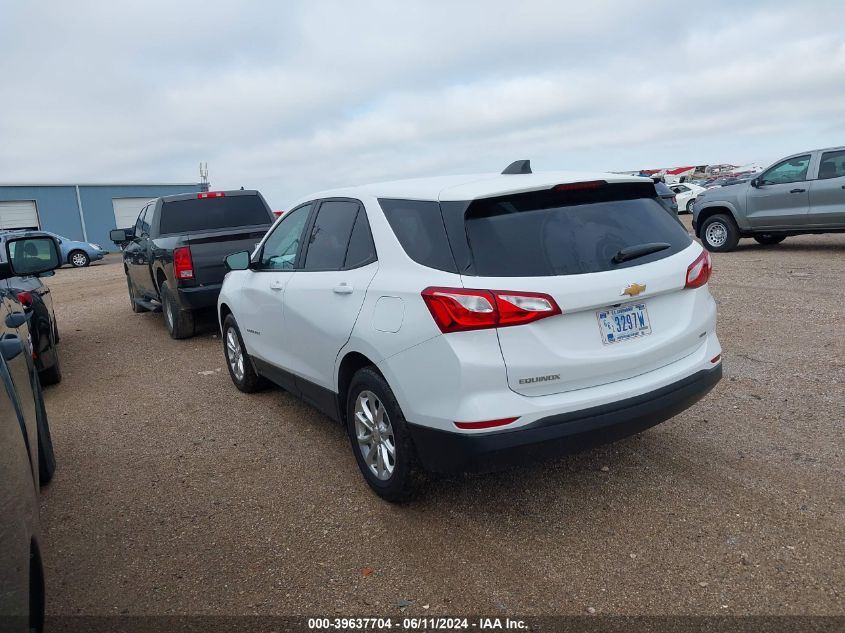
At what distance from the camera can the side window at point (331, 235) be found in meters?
4.00

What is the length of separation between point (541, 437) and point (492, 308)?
62 centimetres

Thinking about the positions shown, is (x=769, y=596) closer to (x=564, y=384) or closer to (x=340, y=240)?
(x=564, y=384)

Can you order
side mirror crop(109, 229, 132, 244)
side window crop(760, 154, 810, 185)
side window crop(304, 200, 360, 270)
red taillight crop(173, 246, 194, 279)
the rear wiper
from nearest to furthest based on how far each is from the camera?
1. the rear wiper
2. side window crop(304, 200, 360, 270)
3. red taillight crop(173, 246, 194, 279)
4. side mirror crop(109, 229, 132, 244)
5. side window crop(760, 154, 810, 185)

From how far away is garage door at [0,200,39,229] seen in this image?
33.9 meters

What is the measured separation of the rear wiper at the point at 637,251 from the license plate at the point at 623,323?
0.76 ft

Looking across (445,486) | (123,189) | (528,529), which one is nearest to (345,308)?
(445,486)

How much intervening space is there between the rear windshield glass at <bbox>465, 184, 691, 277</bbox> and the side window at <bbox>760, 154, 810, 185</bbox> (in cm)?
1049

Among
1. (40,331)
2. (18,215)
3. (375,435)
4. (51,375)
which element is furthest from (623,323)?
(18,215)

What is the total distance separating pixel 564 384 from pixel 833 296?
23.4ft

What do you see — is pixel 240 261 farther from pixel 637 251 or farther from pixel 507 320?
pixel 637 251

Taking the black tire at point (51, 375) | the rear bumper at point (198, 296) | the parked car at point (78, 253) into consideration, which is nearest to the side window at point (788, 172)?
the rear bumper at point (198, 296)

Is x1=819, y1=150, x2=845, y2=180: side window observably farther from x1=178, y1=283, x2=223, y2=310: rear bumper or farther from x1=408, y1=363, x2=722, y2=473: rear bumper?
x1=408, y1=363, x2=722, y2=473: rear bumper

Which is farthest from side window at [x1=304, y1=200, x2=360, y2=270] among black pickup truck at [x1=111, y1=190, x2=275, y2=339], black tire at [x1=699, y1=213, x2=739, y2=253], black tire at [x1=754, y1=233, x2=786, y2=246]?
black tire at [x1=754, y1=233, x2=786, y2=246]

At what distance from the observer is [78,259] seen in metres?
25.8
